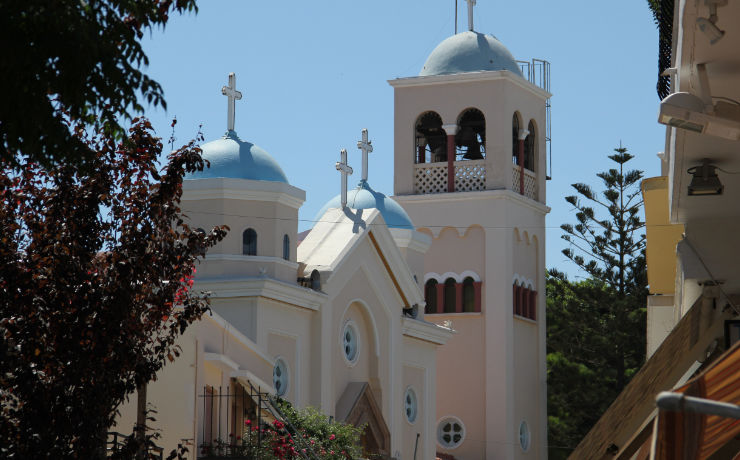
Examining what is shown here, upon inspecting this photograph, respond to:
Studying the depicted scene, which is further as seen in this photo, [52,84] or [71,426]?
[71,426]

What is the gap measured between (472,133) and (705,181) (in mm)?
31902

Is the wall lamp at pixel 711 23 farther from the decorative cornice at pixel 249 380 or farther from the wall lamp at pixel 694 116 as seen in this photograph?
the decorative cornice at pixel 249 380

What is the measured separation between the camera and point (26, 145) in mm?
6582

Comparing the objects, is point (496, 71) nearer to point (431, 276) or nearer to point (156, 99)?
point (431, 276)

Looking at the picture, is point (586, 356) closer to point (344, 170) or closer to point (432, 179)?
point (432, 179)

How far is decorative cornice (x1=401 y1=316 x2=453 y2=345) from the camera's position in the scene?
31.4m

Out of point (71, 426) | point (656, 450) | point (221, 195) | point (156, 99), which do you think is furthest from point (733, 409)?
point (221, 195)

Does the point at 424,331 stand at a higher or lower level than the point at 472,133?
lower

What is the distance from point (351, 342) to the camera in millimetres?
29578

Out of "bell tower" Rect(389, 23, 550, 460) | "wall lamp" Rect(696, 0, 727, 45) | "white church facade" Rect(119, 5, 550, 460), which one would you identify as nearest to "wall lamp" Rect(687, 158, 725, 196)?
"wall lamp" Rect(696, 0, 727, 45)

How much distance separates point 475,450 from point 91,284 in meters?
29.6

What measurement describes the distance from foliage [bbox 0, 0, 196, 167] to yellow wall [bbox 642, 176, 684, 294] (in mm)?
7661

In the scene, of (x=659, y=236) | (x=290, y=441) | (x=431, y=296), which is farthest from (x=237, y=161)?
(x=431, y=296)

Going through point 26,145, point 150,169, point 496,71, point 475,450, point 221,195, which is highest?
point 496,71
